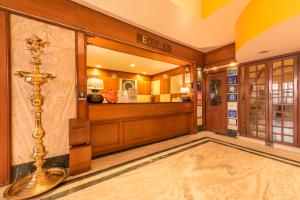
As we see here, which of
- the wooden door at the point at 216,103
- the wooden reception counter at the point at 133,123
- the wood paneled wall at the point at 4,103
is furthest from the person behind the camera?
the wooden door at the point at 216,103

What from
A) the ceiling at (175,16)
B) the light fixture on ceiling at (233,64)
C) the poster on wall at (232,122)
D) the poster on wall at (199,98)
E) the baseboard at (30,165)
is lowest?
the baseboard at (30,165)

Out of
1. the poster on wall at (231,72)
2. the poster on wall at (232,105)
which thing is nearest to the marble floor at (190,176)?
the poster on wall at (232,105)

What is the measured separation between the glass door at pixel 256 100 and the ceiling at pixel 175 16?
130 centimetres

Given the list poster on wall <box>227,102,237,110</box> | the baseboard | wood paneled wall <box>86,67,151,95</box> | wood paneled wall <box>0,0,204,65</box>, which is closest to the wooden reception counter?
the baseboard

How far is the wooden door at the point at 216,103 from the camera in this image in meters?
4.89

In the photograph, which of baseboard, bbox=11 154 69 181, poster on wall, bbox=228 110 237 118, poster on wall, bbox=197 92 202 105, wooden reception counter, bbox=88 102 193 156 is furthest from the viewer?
poster on wall, bbox=197 92 202 105

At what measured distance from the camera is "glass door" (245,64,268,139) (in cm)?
400

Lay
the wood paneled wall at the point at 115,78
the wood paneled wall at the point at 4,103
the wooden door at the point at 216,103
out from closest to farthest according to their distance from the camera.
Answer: the wood paneled wall at the point at 4,103
the wooden door at the point at 216,103
the wood paneled wall at the point at 115,78

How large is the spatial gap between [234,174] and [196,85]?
10.6 ft

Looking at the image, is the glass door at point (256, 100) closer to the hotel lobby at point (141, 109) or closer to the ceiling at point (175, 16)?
the hotel lobby at point (141, 109)

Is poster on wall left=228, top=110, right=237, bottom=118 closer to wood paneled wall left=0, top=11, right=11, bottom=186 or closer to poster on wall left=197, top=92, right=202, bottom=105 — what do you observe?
poster on wall left=197, top=92, right=202, bottom=105

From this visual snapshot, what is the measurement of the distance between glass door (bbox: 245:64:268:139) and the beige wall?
4753mm

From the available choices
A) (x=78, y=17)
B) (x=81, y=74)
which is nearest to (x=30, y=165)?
(x=81, y=74)

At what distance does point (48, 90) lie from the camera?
2398 millimetres
